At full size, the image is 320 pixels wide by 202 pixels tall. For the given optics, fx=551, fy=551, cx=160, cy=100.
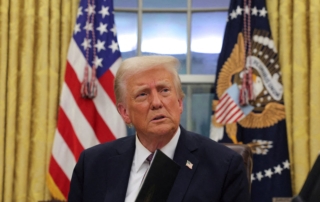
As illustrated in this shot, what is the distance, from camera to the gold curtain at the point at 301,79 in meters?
3.67

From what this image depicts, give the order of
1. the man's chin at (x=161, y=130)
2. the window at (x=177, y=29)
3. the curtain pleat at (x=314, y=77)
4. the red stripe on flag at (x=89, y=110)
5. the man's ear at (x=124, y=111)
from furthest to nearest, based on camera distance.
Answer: the window at (x=177, y=29) < the red stripe on flag at (x=89, y=110) < the curtain pleat at (x=314, y=77) < the man's ear at (x=124, y=111) < the man's chin at (x=161, y=130)

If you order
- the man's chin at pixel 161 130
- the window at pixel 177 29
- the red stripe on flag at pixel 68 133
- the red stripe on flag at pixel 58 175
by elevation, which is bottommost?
the red stripe on flag at pixel 58 175

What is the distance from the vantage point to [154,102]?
220 cm

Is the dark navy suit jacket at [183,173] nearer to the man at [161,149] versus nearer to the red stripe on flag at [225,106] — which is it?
the man at [161,149]

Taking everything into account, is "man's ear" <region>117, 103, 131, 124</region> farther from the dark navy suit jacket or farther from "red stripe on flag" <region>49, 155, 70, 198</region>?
"red stripe on flag" <region>49, 155, 70, 198</region>

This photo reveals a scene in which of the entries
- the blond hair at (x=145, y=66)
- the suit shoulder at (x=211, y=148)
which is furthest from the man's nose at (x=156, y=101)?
the suit shoulder at (x=211, y=148)

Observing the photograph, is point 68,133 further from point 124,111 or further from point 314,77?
point 314,77

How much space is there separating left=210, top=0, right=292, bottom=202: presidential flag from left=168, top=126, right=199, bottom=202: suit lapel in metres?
1.55

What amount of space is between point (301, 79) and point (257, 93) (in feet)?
1.01

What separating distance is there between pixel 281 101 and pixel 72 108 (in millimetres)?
1463

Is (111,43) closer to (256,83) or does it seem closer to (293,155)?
(256,83)

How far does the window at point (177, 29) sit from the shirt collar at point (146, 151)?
6.68 feet

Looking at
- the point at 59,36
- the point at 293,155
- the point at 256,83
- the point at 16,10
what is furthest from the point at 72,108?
the point at 293,155

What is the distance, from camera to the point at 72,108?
12.9ft
